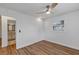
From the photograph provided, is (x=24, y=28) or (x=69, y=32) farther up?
(x=24, y=28)

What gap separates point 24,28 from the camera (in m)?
4.43

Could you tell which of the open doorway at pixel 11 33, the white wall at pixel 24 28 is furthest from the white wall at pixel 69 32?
the open doorway at pixel 11 33

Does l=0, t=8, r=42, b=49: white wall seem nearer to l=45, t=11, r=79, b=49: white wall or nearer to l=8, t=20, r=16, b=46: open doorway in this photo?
l=8, t=20, r=16, b=46: open doorway

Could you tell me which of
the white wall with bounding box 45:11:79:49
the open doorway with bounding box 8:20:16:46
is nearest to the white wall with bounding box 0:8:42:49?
the open doorway with bounding box 8:20:16:46

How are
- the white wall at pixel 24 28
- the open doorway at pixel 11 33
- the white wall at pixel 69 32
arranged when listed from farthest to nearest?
the open doorway at pixel 11 33 < the white wall at pixel 69 32 < the white wall at pixel 24 28

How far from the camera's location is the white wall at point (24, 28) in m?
3.70

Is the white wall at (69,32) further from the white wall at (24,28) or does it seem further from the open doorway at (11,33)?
the open doorway at (11,33)

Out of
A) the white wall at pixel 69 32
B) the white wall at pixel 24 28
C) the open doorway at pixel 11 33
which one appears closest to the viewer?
the white wall at pixel 24 28

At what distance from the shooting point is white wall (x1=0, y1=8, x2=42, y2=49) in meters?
3.70

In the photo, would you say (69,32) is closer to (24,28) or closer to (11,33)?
(24,28)

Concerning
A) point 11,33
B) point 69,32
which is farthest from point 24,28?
point 69,32
